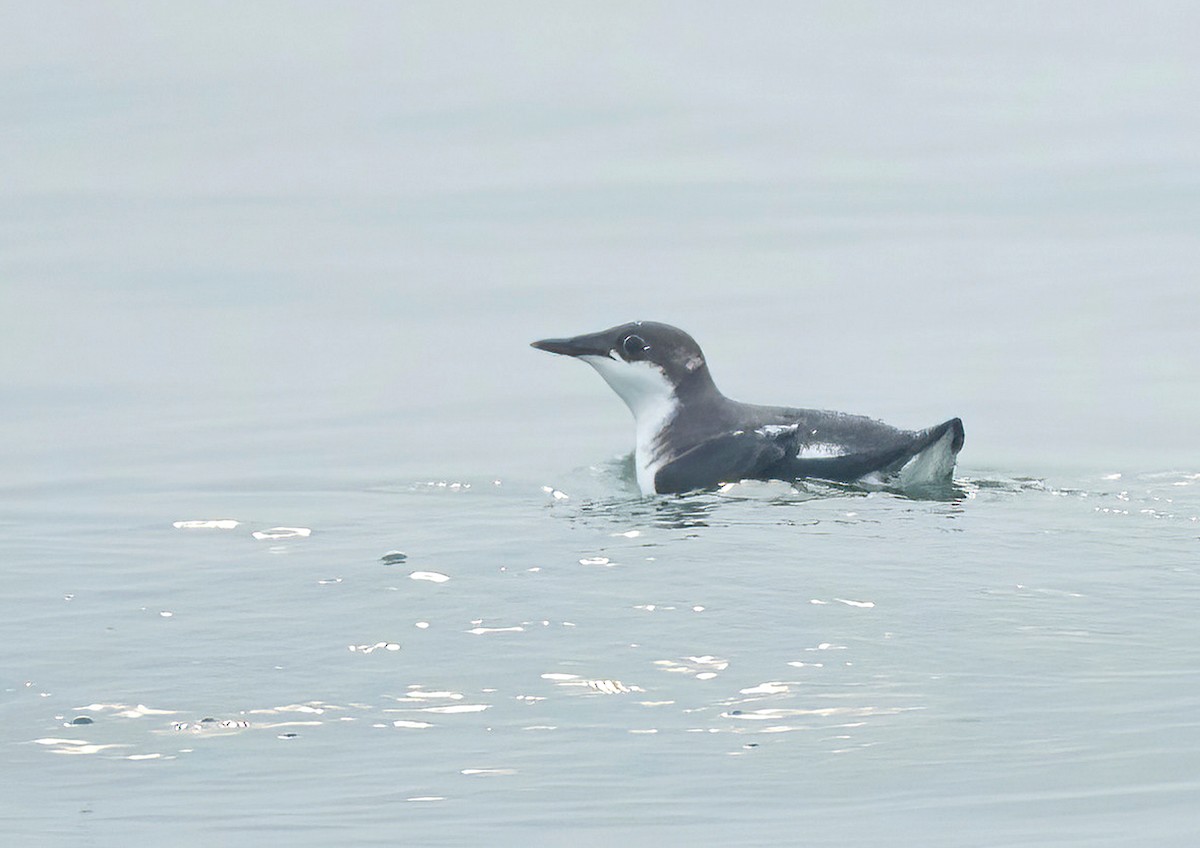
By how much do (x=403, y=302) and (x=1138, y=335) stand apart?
20.1 ft

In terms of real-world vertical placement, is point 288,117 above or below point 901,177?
above

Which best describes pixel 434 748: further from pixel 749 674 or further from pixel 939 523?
pixel 939 523

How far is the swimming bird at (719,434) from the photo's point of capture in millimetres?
12742

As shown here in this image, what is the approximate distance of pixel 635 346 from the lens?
45.8 feet

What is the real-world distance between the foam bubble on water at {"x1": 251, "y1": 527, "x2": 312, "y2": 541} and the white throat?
222cm

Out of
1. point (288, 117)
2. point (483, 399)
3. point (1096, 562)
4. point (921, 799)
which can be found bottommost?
point (921, 799)

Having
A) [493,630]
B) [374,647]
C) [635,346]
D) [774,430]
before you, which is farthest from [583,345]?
[374,647]

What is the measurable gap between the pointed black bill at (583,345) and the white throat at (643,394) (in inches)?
1.8

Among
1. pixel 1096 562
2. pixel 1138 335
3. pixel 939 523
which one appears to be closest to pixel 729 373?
pixel 1138 335

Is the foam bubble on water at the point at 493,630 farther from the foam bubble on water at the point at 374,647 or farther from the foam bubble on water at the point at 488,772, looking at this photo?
the foam bubble on water at the point at 488,772

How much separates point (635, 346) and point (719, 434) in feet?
3.07

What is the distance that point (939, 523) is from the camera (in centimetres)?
1153

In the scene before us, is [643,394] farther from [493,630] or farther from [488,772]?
[488,772]

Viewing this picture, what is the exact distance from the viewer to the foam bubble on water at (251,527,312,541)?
12.0m
